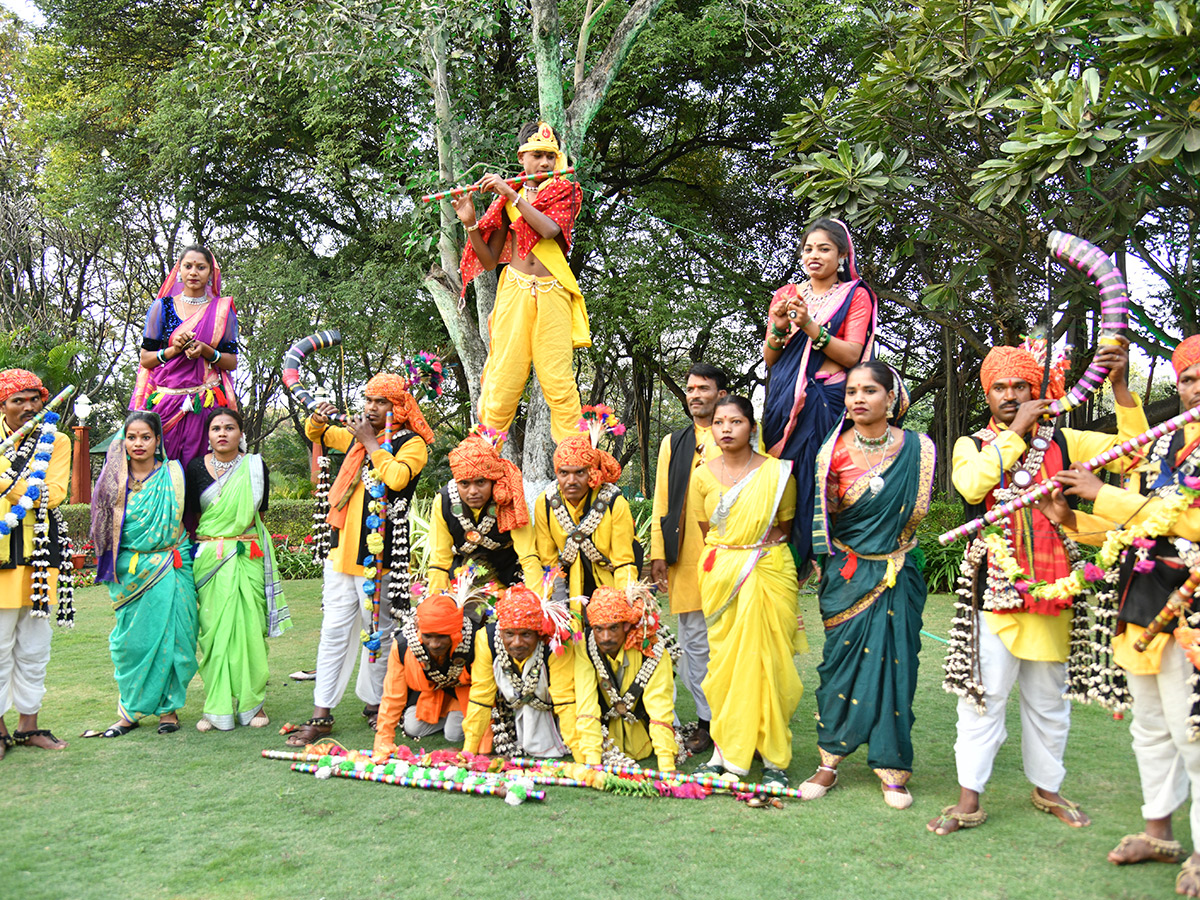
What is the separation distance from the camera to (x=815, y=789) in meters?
4.11

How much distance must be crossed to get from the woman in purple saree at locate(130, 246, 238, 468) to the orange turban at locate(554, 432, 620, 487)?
100 inches

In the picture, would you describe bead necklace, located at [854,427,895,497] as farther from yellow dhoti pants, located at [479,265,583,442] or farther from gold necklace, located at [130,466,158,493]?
gold necklace, located at [130,466,158,493]

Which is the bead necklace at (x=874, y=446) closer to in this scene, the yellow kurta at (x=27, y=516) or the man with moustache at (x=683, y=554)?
the man with moustache at (x=683, y=554)

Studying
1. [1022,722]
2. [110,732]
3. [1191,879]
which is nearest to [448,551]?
[110,732]

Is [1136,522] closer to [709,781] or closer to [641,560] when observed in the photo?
[709,781]

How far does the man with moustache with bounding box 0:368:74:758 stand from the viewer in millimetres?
4801

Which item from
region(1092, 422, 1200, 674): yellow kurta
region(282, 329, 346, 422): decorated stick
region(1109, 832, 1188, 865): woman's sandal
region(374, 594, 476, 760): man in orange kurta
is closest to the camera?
region(1092, 422, 1200, 674): yellow kurta

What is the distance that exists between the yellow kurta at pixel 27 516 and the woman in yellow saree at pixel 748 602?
3488mm

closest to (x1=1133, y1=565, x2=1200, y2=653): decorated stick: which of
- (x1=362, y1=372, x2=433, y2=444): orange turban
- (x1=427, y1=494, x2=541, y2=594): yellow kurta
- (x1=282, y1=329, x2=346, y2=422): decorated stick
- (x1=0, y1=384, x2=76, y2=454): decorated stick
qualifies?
(x1=427, y1=494, x2=541, y2=594): yellow kurta

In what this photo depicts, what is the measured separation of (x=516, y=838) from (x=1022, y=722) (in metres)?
2.13

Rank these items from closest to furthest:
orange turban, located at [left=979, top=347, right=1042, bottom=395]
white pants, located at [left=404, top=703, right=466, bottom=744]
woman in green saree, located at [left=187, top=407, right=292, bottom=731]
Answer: orange turban, located at [left=979, top=347, right=1042, bottom=395], white pants, located at [left=404, top=703, right=466, bottom=744], woman in green saree, located at [left=187, top=407, right=292, bottom=731]

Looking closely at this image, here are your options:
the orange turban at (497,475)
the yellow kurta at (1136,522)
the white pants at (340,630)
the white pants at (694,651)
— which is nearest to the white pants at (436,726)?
the white pants at (340,630)

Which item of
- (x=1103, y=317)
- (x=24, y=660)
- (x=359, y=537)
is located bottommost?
(x=24, y=660)

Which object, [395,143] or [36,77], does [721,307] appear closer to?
[395,143]
